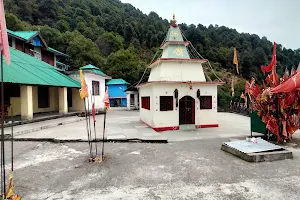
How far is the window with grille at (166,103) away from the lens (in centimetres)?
1102

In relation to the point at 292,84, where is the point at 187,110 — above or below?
below

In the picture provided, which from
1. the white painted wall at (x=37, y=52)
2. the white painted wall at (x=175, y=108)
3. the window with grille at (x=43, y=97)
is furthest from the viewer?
the white painted wall at (x=37, y=52)

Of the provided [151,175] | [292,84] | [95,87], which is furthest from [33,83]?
[292,84]

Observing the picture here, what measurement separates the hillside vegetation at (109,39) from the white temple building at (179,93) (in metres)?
22.6

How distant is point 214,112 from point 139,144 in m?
5.81

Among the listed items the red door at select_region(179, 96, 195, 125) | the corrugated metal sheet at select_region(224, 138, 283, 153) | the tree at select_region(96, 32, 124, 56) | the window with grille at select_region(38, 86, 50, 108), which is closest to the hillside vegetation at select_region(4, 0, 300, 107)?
the tree at select_region(96, 32, 124, 56)

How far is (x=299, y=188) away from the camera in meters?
4.32

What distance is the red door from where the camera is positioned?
11.5 metres

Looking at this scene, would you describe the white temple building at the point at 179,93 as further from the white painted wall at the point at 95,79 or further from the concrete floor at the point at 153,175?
the white painted wall at the point at 95,79

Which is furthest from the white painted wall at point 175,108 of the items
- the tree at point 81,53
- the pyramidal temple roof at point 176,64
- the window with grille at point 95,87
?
the tree at point 81,53

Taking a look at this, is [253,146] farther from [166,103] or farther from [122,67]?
[122,67]

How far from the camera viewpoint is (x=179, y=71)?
11.8 metres

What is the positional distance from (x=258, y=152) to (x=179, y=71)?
21.7 feet

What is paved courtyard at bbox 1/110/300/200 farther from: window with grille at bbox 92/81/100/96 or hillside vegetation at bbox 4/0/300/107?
hillside vegetation at bbox 4/0/300/107
